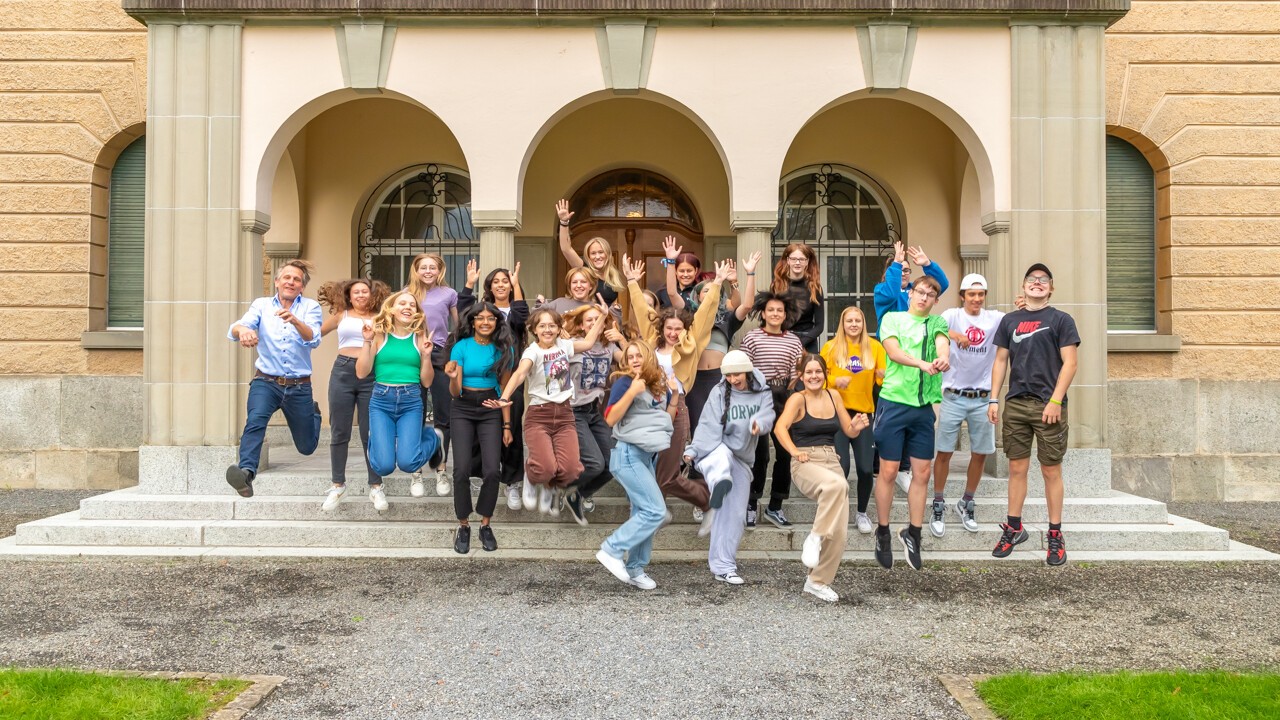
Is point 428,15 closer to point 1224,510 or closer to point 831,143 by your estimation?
point 831,143

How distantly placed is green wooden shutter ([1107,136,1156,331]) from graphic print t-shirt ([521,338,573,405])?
24.4 ft

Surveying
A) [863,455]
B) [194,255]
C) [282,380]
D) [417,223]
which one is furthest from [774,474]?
[417,223]

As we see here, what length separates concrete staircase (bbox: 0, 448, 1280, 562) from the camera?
6.57 m

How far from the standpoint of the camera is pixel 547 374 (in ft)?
19.7

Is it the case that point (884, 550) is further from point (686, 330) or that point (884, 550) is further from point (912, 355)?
point (686, 330)

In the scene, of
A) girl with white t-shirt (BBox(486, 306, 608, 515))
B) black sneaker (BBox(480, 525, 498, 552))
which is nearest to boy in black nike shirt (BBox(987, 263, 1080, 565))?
girl with white t-shirt (BBox(486, 306, 608, 515))

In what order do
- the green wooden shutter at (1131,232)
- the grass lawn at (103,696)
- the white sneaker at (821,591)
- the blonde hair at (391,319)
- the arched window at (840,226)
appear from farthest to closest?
the arched window at (840,226) < the green wooden shutter at (1131,232) < the blonde hair at (391,319) < the white sneaker at (821,591) < the grass lawn at (103,696)

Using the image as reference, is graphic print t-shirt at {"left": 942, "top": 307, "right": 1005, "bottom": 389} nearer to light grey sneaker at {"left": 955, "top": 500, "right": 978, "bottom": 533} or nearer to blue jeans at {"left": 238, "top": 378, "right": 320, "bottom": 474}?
light grey sneaker at {"left": 955, "top": 500, "right": 978, "bottom": 533}

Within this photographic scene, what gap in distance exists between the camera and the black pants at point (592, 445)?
621 cm

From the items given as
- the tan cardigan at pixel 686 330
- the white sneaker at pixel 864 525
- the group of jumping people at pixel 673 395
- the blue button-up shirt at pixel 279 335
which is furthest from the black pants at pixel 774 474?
the blue button-up shirt at pixel 279 335

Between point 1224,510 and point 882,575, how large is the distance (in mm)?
5395

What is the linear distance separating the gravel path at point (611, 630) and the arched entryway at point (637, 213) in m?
5.58

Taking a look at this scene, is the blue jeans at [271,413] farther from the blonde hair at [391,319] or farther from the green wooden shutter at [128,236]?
the green wooden shutter at [128,236]

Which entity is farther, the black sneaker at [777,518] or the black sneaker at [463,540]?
the black sneaker at [777,518]
